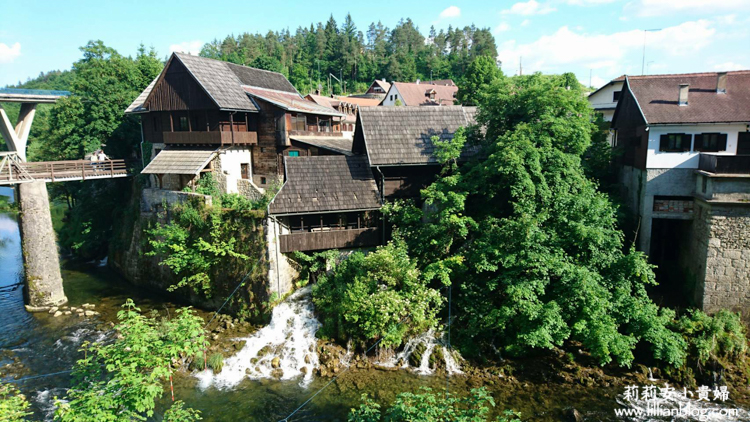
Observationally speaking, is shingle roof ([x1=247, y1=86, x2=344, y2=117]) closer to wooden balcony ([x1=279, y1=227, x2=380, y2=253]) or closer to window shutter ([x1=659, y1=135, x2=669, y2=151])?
wooden balcony ([x1=279, y1=227, x2=380, y2=253])

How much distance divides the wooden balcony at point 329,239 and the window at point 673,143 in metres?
13.8

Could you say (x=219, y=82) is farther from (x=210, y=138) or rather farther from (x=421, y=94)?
(x=421, y=94)

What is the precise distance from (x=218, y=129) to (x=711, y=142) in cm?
2582

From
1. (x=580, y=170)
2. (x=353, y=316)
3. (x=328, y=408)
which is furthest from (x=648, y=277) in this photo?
(x=328, y=408)

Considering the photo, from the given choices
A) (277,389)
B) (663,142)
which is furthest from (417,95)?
(277,389)

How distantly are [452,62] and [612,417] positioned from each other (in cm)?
8743

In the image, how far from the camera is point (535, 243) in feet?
58.7

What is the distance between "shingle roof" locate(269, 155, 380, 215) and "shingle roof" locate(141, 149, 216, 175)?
20.9 ft

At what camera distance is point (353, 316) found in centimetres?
1884

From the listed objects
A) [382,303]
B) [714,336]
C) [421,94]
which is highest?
[421,94]

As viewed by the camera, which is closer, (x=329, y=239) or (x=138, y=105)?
(x=329, y=239)

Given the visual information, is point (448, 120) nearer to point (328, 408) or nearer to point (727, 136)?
point (727, 136)

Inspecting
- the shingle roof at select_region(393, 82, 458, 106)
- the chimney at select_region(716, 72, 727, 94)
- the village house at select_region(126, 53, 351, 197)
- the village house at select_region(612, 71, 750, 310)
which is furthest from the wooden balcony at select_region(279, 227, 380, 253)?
the shingle roof at select_region(393, 82, 458, 106)

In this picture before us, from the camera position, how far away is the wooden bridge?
24438mm
